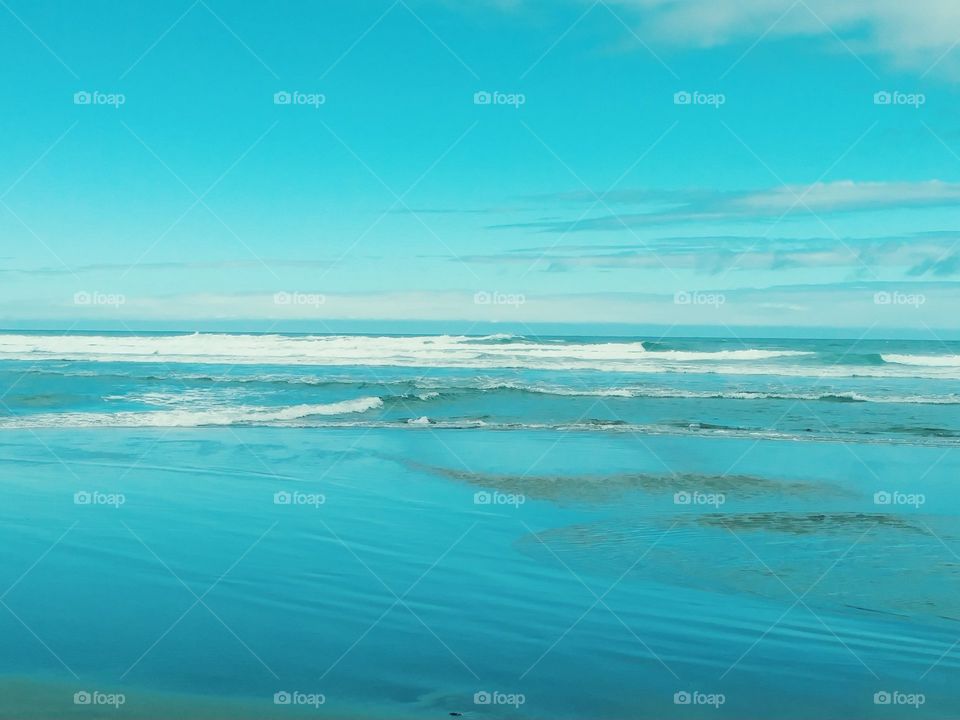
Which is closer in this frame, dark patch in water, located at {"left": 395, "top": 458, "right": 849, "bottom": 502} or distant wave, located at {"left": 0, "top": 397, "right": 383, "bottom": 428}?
dark patch in water, located at {"left": 395, "top": 458, "right": 849, "bottom": 502}

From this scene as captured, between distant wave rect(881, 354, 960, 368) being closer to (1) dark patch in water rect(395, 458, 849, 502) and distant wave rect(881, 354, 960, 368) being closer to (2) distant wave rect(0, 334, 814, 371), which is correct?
(2) distant wave rect(0, 334, 814, 371)

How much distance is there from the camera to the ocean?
454 centimetres

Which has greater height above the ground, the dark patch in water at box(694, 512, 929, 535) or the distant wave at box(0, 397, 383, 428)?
the distant wave at box(0, 397, 383, 428)

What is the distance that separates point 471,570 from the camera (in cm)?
673

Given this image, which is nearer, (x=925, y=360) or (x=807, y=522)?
(x=807, y=522)

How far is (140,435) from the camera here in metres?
14.4

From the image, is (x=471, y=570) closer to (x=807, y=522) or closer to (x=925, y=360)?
(x=807, y=522)

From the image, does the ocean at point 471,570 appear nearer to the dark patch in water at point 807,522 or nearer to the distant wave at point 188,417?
the dark patch in water at point 807,522

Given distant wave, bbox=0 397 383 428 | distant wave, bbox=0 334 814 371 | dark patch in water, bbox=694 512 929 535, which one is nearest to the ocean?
dark patch in water, bbox=694 512 929 535

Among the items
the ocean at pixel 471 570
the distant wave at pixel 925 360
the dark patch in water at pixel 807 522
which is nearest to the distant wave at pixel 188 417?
the ocean at pixel 471 570

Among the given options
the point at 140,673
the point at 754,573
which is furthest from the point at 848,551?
the point at 140,673

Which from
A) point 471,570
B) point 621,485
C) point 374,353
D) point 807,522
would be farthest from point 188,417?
point 374,353

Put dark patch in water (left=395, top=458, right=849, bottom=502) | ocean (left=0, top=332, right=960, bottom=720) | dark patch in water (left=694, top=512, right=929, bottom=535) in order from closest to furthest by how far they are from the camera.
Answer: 1. ocean (left=0, top=332, right=960, bottom=720)
2. dark patch in water (left=694, top=512, right=929, bottom=535)
3. dark patch in water (left=395, top=458, right=849, bottom=502)

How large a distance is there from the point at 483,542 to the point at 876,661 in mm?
3513
